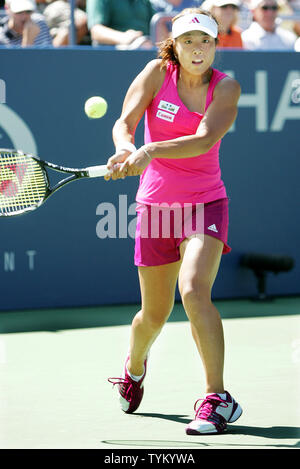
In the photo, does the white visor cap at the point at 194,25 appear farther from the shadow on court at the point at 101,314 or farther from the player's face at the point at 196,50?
the shadow on court at the point at 101,314

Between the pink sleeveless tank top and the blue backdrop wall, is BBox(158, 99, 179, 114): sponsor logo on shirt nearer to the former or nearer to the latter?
the pink sleeveless tank top

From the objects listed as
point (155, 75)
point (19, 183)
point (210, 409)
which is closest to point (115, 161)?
point (155, 75)

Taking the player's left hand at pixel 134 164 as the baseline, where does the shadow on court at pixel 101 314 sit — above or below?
below

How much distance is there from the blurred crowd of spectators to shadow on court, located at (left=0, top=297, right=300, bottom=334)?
7.01 ft

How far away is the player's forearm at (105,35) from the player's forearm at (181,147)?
395 centimetres

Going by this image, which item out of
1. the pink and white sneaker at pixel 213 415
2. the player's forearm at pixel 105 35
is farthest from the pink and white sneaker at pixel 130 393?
the player's forearm at pixel 105 35

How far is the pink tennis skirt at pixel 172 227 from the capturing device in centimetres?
409

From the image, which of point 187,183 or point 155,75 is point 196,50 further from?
point 187,183

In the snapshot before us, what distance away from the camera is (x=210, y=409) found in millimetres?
3949

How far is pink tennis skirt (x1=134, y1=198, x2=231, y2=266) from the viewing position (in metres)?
4.09

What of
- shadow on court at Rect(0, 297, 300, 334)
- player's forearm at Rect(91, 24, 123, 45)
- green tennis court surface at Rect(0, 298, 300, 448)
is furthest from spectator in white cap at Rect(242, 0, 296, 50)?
green tennis court surface at Rect(0, 298, 300, 448)

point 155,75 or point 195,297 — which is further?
point 155,75

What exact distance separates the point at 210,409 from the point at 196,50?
1542mm
